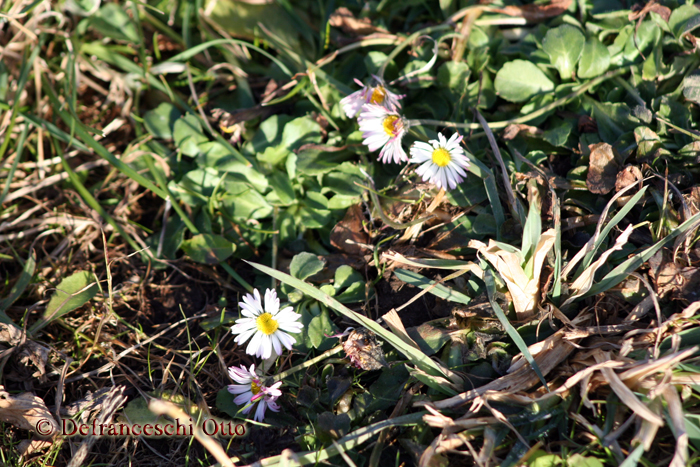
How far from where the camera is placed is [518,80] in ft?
6.80

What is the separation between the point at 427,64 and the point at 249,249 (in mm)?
1144

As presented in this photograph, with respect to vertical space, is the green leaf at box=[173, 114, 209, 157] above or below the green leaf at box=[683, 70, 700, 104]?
above

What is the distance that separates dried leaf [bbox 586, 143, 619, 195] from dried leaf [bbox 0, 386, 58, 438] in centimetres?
214

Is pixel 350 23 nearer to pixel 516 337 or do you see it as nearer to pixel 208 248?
pixel 208 248

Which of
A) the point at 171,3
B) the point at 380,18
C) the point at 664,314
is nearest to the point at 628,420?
the point at 664,314

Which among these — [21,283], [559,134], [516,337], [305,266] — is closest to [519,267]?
[516,337]

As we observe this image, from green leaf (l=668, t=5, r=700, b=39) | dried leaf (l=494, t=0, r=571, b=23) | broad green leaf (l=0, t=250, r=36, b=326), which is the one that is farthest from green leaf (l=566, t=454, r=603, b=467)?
broad green leaf (l=0, t=250, r=36, b=326)

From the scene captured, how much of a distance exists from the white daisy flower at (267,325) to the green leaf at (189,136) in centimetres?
91

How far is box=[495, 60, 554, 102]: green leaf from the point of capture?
2.06 metres

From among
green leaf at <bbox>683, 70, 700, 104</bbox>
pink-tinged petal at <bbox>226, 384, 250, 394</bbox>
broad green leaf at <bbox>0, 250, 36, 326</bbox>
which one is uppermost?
green leaf at <bbox>683, 70, 700, 104</bbox>

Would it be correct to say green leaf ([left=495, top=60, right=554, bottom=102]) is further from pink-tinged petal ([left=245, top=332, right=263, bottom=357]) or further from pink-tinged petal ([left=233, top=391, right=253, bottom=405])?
pink-tinged petal ([left=233, top=391, right=253, bottom=405])

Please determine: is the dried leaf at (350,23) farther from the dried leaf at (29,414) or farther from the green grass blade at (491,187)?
the dried leaf at (29,414)

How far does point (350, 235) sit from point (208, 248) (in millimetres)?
634

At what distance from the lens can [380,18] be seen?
2.37 m
